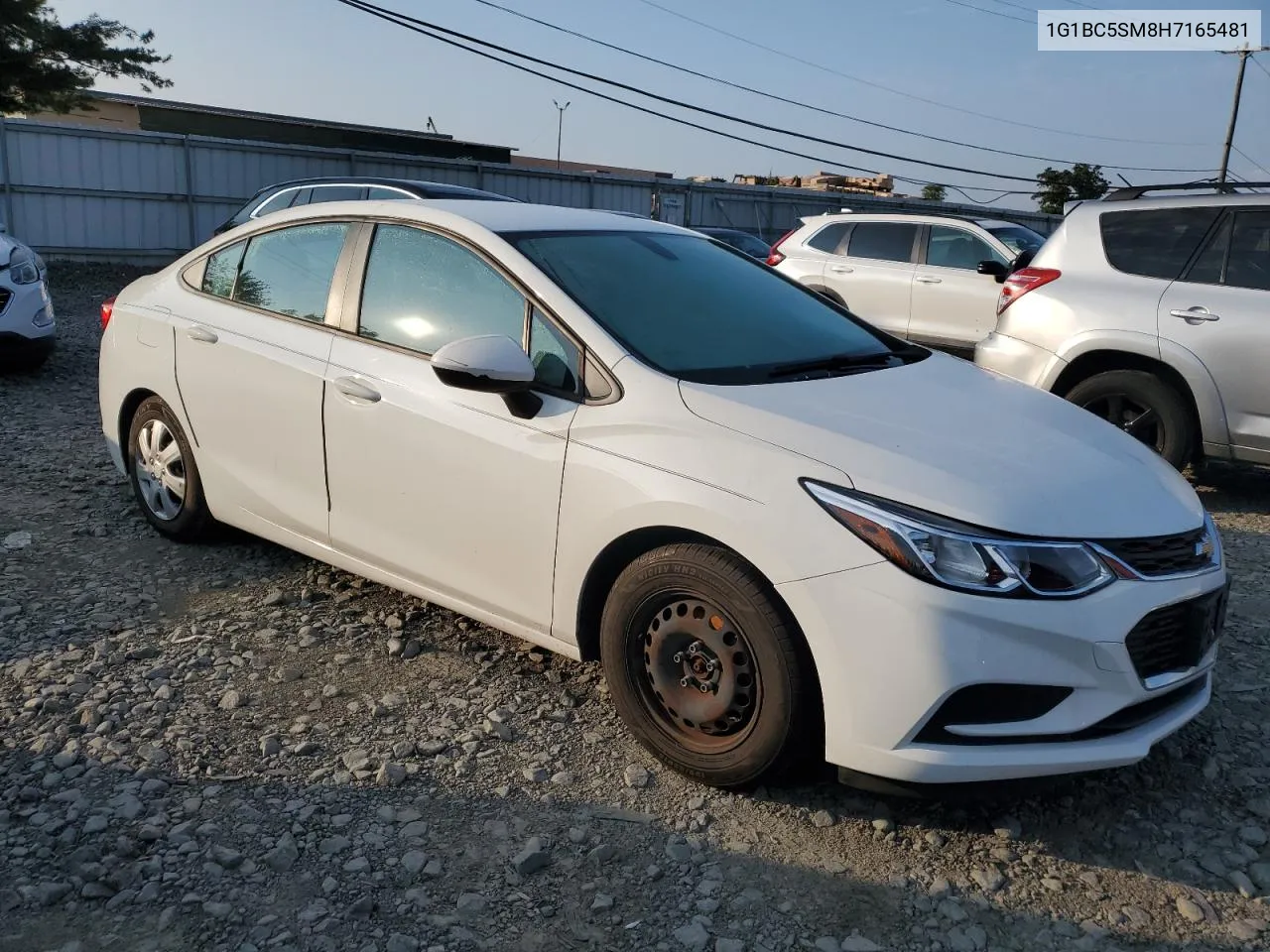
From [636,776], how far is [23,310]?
6.97 m

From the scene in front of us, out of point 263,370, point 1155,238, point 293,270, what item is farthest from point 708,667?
point 1155,238

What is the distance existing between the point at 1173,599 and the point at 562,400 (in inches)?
69.1

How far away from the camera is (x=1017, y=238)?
11.2 metres

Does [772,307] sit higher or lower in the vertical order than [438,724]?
higher

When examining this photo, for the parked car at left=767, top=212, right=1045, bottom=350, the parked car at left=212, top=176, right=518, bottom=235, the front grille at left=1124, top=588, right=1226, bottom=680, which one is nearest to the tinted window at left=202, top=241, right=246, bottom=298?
the front grille at left=1124, top=588, right=1226, bottom=680

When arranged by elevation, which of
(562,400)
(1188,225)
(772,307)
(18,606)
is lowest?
(18,606)

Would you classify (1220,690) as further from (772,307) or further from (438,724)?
(438,724)

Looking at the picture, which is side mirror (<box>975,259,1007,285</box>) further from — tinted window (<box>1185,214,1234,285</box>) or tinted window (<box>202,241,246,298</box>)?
tinted window (<box>202,241,246,298</box>)

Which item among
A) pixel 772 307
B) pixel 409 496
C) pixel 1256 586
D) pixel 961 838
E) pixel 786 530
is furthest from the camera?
pixel 1256 586

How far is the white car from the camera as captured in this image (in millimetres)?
2686

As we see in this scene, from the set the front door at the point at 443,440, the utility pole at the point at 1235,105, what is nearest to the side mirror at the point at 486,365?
the front door at the point at 443,440

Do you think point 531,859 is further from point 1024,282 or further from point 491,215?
point 1024,282

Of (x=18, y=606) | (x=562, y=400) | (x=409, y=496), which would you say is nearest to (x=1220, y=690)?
(x=562, y=400)

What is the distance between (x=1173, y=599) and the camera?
283 centimetres
